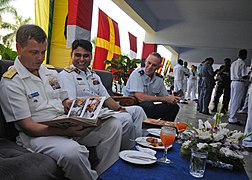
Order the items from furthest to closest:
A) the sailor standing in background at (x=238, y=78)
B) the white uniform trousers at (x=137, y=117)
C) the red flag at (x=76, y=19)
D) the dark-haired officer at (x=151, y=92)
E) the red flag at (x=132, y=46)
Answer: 1. the red flag at (x=132, y=46)
2. the sailor standing in background at (x=238, y=78)
3. the red flag at (x=76, y=19)
4. the dark-haired officer at (x=151, y=92)
5. the white uniform trousers at (x=137, y=117)

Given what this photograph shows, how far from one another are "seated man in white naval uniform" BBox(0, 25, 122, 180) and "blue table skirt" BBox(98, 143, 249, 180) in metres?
0.30

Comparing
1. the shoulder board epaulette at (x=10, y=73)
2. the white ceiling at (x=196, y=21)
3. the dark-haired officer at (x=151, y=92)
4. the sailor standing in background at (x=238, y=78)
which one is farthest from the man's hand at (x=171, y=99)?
the white ceiling at (x=196, y=21)

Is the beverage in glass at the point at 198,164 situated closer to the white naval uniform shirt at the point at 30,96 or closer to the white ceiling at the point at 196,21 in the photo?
the white naval uniform shirt at the point at 30,96

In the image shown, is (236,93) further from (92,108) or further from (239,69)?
(92,108)

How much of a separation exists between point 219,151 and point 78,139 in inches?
36.6

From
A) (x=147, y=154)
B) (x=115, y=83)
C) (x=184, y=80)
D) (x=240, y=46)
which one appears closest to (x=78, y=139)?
(x=147, y=154)

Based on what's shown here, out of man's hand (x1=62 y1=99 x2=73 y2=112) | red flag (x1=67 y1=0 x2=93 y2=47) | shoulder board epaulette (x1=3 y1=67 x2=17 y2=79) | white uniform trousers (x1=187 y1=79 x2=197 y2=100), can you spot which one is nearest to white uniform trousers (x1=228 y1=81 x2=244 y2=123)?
red flag (x1=67 y1=0 x2=93 y2=47)

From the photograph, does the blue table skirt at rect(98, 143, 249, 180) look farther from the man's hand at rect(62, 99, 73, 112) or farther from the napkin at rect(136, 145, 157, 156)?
the man's hand at rect(62, 99, 73, 112)

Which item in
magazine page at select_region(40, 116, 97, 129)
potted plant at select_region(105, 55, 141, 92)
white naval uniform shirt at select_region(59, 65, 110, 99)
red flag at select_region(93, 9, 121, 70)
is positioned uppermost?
red flag at select_region(93, 9, 121, 70)

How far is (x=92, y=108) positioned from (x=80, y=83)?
710mm

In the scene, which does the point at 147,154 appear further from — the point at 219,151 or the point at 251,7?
the point at 251,7

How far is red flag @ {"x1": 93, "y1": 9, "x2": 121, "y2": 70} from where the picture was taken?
220 inches

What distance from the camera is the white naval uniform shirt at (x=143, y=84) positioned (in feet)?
9.71

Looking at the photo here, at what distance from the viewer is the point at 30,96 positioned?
4.81 feet
